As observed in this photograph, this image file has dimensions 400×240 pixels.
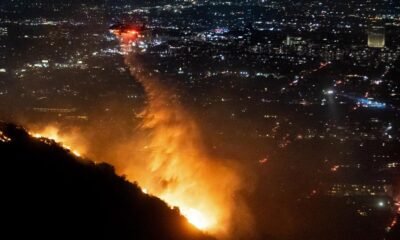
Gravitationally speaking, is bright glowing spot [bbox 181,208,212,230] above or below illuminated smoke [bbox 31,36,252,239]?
above

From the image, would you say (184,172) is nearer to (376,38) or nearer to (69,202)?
(69,202)

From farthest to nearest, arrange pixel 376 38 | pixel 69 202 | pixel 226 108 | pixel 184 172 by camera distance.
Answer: pixel 376 38 < pixel 226 108 < pixel 184 172 < pixel 69 202

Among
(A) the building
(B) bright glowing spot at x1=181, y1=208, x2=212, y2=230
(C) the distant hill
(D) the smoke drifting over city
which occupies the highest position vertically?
(C) the distant hill

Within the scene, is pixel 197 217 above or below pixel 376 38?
above

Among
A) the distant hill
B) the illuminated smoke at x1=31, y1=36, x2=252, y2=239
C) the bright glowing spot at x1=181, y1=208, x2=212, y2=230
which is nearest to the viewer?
the distant hill

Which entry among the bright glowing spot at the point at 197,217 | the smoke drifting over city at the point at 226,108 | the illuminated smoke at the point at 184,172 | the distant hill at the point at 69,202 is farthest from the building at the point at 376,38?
the distant hill at the point at 69,202

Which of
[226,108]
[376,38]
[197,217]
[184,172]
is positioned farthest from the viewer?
[376,38]

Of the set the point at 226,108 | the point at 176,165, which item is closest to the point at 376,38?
the point at 226,108

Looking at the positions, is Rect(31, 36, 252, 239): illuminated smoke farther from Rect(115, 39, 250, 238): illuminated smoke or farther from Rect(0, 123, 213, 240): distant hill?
Rect(0, 123, 213, 240): distant hill

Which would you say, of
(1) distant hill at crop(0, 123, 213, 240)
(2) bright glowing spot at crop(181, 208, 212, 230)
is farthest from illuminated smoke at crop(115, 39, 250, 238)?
(1) distant hill at crop(0, 123, 213, 240)
